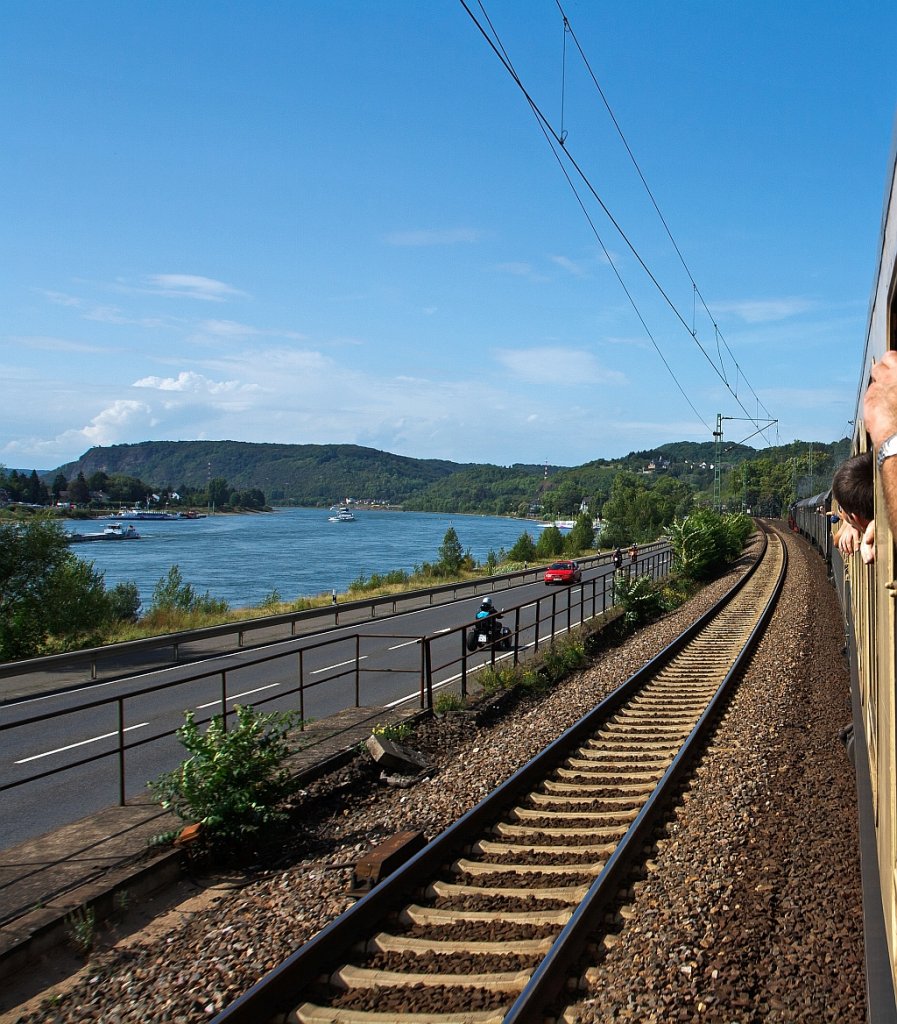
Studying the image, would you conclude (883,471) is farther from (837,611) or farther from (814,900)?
(837,611)

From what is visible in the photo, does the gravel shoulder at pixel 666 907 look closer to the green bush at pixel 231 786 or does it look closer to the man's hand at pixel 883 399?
the green bush at pixel 231 786

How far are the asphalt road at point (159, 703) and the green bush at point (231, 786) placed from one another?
45 centimetres

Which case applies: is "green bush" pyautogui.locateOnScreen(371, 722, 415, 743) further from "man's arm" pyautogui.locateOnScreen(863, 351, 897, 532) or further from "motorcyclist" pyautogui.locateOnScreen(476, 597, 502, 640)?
"man's arm" pyautogui.locateOnScreen(863, 351, 897, 532)

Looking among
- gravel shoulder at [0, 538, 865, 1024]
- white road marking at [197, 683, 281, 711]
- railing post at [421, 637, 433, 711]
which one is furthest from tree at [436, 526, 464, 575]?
gravel shoulder at [0, 538, 865, 1024]

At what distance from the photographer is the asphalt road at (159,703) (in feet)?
29.3

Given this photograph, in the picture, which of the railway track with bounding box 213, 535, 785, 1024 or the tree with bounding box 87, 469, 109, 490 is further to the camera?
the tree with bounding box 87, 469, 109, 490

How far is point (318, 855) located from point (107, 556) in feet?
286

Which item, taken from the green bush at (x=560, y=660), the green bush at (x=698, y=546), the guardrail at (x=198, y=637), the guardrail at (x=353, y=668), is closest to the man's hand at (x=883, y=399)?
the guardrail at (x=353, y=668)

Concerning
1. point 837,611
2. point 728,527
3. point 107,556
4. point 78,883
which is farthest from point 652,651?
point 107,556

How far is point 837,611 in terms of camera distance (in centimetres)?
2170

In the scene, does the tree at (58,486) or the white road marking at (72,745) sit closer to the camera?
the white road marking at (72,745)

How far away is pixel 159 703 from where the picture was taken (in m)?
15.2

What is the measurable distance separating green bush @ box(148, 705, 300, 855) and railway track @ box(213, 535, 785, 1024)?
65.8 inches

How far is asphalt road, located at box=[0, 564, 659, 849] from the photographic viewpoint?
8.94m
